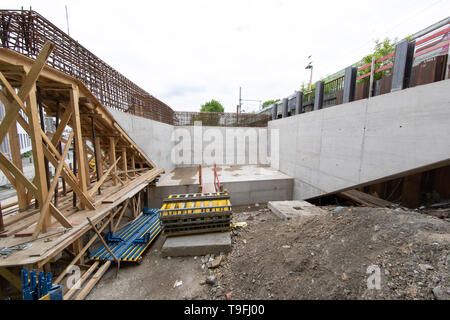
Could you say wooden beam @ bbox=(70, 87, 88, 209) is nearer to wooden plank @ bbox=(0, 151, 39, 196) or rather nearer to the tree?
wooden plank @ bbox=(0, 151, 39, 196)

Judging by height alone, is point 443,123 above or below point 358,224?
above

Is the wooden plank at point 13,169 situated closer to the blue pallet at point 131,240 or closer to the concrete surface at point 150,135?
the blue pallet at point 131,240

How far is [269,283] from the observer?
2814 millimetres

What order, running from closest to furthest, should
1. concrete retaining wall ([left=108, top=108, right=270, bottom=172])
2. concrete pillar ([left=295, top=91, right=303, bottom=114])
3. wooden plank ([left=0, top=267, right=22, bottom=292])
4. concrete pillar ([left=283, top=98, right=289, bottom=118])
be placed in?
wooden plank ([left=0, top=267, right=22, bottom=292])
concrete pillar ([left=295, top=91, right=303, bottom=114])
concrete pillar ([left=283, top=98, right=289, bottom=118])
concrete retaining wall ([left=108, top=108, right=270, bottom=172])

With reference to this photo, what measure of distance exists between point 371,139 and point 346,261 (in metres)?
4.30

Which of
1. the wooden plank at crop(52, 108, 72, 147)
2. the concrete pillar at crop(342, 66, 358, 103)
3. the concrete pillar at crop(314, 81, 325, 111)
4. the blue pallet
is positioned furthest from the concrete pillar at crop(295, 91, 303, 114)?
the wooden plank at crop(52, 108, 72, 147)

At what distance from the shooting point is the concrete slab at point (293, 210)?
5242 millimetres

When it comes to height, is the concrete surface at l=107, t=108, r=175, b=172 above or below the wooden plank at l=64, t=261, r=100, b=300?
above

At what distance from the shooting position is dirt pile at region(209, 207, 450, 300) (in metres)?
2.21

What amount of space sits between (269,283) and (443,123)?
5.01 metres

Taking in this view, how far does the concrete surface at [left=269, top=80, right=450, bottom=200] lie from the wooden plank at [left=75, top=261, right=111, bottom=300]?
7685 mm

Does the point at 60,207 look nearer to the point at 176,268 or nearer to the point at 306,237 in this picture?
the point at 176,268
